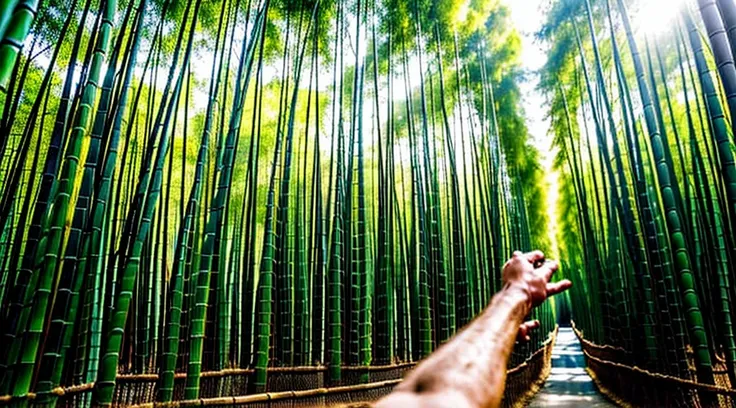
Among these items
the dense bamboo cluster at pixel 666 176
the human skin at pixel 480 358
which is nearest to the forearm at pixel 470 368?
the human skin at pixel 480 358

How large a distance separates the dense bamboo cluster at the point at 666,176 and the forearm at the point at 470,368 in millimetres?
1223

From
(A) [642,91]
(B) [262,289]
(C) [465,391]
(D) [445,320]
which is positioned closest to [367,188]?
(D) [445,320]

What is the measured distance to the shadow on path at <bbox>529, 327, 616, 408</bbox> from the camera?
5117 millimetres

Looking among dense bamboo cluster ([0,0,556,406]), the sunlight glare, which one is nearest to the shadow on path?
dense bamboo cluster ([0,0,556,406])

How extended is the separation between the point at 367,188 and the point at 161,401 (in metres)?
5.75

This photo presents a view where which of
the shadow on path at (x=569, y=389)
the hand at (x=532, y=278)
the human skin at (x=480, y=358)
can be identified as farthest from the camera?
the shadow on path at (x=569, y=389)

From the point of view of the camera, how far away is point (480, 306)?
16.5 ft

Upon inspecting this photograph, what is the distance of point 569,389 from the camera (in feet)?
20.5

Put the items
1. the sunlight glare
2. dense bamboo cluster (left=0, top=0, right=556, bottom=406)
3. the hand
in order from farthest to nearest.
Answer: the sunlight glare, dense bamboo cluster (left=0, top=0, right=556, bottom=406), the hand

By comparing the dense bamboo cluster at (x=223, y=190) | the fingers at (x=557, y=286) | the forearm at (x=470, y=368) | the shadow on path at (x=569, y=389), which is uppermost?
the dense bamboo cluster at (x=223, y=190)

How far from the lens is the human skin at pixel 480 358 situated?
475 mm

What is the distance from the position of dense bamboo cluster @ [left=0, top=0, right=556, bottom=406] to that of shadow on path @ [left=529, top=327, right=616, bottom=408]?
576mm

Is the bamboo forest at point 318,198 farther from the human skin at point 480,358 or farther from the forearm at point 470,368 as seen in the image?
the forearm at point 470,368

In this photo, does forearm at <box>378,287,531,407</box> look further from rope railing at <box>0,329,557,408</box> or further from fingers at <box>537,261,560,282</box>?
rope railing at <box>0,329,557,408</box>
